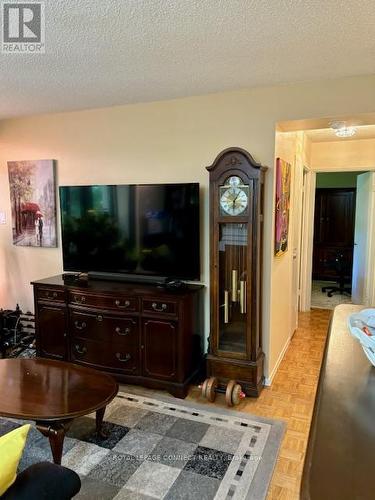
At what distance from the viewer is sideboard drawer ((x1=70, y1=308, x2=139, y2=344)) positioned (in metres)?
3.11

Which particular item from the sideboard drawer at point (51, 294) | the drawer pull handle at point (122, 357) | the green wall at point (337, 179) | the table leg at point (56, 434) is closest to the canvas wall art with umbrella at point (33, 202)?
the sideboard drawer at point (51, 294)

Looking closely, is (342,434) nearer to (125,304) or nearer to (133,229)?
(125,304)

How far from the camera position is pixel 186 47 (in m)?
2.15

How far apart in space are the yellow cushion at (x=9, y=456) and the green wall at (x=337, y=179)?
7.35 m

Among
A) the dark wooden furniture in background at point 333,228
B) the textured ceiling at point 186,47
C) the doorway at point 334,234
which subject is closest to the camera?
the textured ceiling at point 186,47

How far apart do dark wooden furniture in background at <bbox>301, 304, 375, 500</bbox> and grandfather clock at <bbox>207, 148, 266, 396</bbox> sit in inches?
60.2

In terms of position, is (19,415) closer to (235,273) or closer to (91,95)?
(235,273)

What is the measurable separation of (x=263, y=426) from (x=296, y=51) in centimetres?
245

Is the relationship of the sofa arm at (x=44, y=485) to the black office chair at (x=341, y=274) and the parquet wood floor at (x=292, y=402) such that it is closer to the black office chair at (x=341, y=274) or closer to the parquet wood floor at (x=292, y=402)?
the parquet wood floor at (x=292, y=402)

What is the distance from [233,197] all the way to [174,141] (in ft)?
2.73

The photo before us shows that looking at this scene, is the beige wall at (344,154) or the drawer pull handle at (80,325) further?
the beige wall at (344,154)

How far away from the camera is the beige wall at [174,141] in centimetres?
288

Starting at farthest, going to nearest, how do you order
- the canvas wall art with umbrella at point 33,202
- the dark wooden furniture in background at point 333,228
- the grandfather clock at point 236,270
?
the dark wooden furniture in background at point 333,228
the canvas wall art with umbrella at point 33,202
the grandfather clock at point 236,270

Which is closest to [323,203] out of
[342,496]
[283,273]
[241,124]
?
[283,273]
